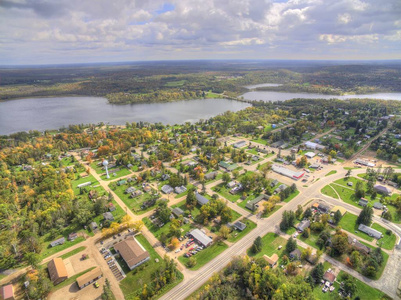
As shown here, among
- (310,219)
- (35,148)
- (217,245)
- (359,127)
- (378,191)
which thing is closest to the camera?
(217,245)

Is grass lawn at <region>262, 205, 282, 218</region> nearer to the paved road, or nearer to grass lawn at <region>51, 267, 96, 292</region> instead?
the paved road

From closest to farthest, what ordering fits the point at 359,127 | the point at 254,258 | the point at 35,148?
1. the point at 254,258
2. the point at 35,148
3. the point at 359,127

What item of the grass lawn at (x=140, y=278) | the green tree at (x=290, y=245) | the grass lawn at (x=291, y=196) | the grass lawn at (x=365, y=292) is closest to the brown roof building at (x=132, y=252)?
the grass lawn at (x=140, y=278)

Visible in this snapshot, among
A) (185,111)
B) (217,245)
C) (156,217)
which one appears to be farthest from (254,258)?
(185,111)

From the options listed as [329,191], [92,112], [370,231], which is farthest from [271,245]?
[92,112]

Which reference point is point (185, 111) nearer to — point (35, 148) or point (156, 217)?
point (35, 148)

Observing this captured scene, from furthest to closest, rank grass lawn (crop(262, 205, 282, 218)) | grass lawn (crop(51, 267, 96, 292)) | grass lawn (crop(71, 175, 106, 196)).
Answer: grass lawn (crop(71, 175, 106, 196)) < grass lawn (crop(262, 205, 282, 218)) < grass lawn (crop(51, 267, 96, 292))

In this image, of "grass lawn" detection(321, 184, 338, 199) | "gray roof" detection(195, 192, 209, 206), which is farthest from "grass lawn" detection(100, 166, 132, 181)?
"grass lawn" detection(321, 184, 338, 199)
